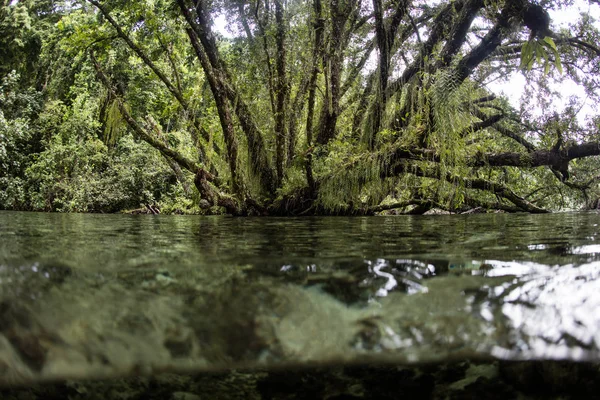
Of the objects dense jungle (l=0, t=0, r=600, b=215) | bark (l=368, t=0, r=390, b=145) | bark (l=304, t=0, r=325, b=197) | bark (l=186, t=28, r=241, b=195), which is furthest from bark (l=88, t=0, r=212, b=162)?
bark (l=368, t=0, r=390, b=145)

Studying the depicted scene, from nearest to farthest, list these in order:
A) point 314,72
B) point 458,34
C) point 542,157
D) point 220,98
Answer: point 458,34
point 542,157
point 314,72
point 220,98

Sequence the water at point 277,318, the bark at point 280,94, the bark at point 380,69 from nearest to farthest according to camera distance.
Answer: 1. the water at point 277,318
2. the bark at point 380,69
3. the bark at point 280,94

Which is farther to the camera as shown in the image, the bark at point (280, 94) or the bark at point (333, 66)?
the bark at point (280, 94)

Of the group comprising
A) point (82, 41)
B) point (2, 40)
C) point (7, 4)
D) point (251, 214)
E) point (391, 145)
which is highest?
point (7, 4)

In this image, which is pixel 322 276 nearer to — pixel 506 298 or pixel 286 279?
pixel 286 279

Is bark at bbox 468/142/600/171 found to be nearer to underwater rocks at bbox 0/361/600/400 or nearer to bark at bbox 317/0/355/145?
bark at bbox 317/0/355/145

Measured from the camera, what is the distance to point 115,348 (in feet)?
2.21

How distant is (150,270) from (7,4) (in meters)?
19.6

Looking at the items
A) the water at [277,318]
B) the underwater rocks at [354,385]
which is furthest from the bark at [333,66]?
the underwater rocks at [354,385]

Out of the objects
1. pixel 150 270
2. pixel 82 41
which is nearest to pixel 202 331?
pixel 150 270

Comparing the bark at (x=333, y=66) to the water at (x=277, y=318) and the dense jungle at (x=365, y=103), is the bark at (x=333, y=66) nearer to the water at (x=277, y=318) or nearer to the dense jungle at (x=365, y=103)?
the dense jungle at (x=365, y=103)

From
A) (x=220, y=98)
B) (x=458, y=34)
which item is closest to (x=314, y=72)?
(x=220, y=98)

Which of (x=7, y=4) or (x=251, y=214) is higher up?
(x=7, y=4)

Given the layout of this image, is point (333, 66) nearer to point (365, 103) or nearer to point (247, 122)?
point (365, 103)
